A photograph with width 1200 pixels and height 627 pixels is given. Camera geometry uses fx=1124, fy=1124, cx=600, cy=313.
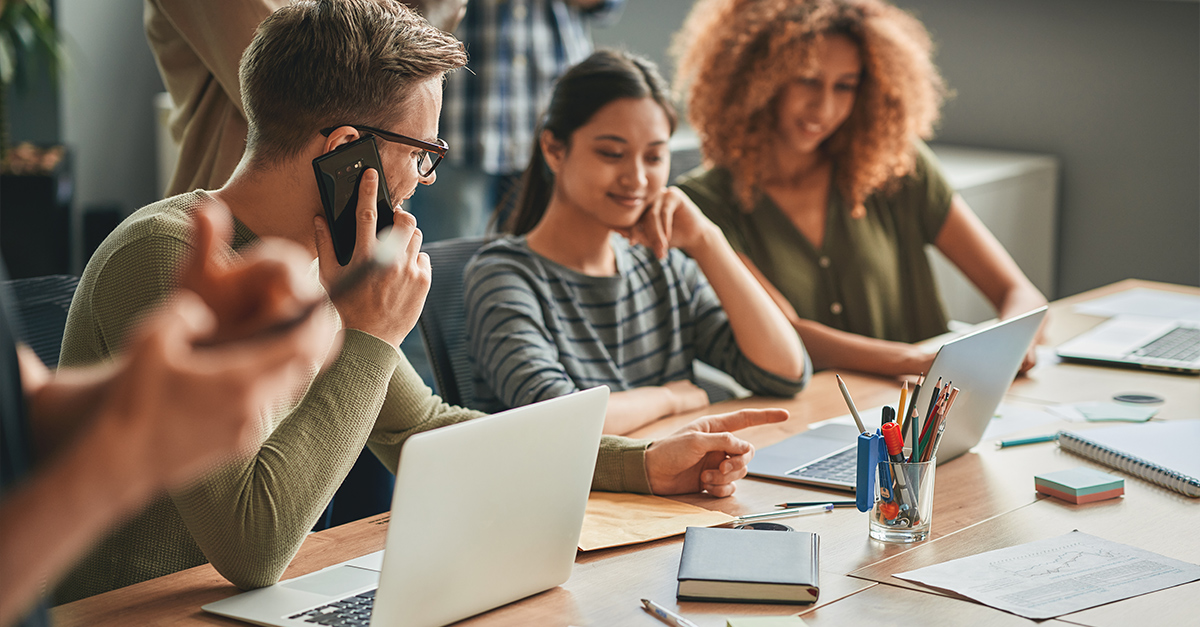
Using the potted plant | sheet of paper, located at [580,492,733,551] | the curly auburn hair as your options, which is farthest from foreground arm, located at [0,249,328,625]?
the potted plant

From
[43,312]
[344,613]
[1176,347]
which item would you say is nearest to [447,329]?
[43,312]

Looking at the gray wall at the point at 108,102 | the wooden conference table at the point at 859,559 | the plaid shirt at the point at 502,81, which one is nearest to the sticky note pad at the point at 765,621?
the wooden conference table at the point at 859,559

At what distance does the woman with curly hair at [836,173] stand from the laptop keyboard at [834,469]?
884 millimetres

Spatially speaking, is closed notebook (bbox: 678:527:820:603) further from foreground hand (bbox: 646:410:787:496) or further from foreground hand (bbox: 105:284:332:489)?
foreground hand (bbox: 105:284:332:489)

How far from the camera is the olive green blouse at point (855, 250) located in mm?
2428

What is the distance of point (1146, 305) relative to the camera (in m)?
2.47

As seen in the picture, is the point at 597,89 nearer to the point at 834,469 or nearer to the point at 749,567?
the point at 834,469

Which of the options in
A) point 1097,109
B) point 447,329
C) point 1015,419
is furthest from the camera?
point 1097,109

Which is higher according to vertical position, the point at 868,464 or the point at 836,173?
the point at 836,173

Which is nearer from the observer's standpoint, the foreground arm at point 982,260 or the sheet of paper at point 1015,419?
the sheet of paper at point 1015,419

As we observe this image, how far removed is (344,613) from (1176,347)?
1689 millimetres

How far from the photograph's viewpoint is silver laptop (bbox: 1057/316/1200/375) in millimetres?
2002

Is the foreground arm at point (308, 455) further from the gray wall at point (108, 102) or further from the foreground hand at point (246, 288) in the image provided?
the gray wall at point (108, 102)

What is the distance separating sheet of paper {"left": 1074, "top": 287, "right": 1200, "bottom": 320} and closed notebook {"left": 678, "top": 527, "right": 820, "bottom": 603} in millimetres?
1532
